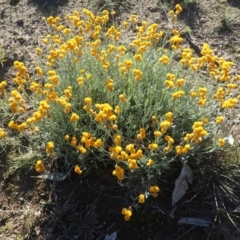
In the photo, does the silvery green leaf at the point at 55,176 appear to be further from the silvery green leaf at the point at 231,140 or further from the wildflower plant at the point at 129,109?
the silvery green leaf at the point at 231,140

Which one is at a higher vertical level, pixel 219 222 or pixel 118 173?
pixel 118 173

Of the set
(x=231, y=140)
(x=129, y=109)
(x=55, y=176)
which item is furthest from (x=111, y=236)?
(x=231, y=140)

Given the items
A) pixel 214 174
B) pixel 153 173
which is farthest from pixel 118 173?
pixel 214 174

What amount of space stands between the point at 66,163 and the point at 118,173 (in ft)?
2.31

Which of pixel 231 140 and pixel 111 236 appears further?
pixel 231 140

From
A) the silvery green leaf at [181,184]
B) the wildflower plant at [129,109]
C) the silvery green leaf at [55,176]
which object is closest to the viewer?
the wildflower plant at [129,109]

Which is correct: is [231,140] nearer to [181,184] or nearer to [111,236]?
[181,184]

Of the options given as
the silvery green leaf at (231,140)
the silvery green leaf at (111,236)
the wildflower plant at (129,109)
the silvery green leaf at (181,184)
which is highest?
the wildflower plant at (129,109)

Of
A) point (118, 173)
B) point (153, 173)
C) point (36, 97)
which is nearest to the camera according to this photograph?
point (118, 173)

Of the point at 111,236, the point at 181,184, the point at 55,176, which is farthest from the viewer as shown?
the point at 55,176

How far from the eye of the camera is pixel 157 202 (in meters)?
3.10

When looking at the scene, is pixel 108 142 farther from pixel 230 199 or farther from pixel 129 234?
pixel 230 199

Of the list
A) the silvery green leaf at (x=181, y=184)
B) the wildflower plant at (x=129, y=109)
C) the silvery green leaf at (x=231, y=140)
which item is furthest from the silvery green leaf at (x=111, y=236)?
the silvery green leaf at (x=231, y=140)

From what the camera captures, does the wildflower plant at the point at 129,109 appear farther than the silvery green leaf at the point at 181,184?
No
